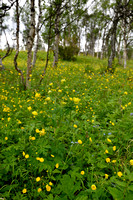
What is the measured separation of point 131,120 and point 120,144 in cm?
42

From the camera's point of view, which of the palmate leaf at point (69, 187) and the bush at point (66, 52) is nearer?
the palmate leaf at point (69, 187)

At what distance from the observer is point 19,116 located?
2.42 meters

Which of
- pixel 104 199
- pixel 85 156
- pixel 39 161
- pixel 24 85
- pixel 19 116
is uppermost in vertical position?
pixel 24 85

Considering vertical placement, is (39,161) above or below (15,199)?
above

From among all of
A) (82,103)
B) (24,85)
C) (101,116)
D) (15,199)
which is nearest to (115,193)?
(15,199)

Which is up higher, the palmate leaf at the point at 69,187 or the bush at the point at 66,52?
the bush at the point at 66,52

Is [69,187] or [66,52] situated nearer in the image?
[69,187]

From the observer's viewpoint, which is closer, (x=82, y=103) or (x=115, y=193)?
(x=115, y=193)

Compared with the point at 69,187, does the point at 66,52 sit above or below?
above

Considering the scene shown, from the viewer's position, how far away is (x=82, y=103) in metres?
3.26

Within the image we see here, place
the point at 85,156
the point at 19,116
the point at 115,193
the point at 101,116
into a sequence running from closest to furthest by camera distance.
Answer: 1. the point at 115,193
2. the point at 85,156
3. the point at 19,116
4. the point at 101,116

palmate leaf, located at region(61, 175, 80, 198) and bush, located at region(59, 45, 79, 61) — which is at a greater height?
bush, located at region(59, 45, 79, 61)

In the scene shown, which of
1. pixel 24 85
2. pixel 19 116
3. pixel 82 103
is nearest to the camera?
pixel 19 116

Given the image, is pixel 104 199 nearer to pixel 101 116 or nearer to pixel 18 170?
pixel 18 170
